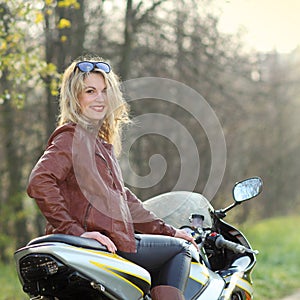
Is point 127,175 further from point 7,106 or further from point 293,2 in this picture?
point 293,2

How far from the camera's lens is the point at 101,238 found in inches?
105

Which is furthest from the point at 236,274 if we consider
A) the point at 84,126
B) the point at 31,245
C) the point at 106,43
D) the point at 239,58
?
the point at 239,58

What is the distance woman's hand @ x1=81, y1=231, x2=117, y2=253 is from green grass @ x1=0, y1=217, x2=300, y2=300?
5.96 metres

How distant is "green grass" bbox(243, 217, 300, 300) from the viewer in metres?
9.25

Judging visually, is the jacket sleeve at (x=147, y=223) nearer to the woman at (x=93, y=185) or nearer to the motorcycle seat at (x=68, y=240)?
the woman at (x=93, y=185)

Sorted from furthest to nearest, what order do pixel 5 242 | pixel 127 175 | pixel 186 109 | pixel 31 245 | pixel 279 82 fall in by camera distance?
pixel 279 82
pixel 186 109
pixel 5 242
pixel 127 175
pixel 31 245

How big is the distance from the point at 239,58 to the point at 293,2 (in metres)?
3.13

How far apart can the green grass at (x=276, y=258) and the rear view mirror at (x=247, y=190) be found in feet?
15.3

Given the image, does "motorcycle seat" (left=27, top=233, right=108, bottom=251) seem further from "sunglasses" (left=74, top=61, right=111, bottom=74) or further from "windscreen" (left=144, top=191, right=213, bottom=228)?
"windscreen" (left=144, top=191, right=213, bottom=228)

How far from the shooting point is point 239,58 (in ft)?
55.0

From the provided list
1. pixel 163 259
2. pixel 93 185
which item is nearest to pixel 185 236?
Answer: pixel 163 259

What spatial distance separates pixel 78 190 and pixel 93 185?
73mm

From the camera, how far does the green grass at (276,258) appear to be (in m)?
9.25

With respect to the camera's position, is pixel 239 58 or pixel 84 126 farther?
pixel 239 58
